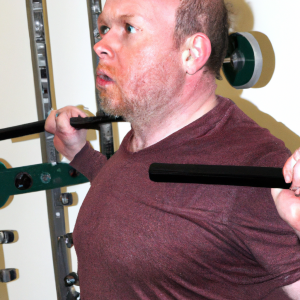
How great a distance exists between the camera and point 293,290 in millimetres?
804

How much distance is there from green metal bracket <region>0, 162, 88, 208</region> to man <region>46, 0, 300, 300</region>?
17.5 inches

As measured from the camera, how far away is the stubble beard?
1062 millimetres

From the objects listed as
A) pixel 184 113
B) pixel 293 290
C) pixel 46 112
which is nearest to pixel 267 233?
pixel 293 290

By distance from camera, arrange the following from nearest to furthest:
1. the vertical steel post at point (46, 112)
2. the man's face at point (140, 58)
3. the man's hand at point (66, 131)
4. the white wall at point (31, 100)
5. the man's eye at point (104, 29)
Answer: the man's face at point (140, 58)
the man's eye at point (104, 29)
the man's hand at point (66, 131)
the vertical steel post at point (46, 112)
the white wall at point (31, 100)

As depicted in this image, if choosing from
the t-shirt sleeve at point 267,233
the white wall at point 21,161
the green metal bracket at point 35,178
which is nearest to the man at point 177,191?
the t-shirt sleeve at point 267,233

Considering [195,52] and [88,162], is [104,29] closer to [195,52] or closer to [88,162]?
[195,52]

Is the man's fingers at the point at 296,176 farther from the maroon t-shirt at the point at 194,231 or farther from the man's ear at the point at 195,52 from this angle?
the man's ear at the point at 195,52

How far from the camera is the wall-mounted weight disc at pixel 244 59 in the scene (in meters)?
1.20

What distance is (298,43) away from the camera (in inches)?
49.1

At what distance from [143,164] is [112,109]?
0.20m

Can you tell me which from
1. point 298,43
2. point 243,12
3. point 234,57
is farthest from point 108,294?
point 243,12

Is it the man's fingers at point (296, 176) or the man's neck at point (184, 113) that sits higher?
the man's neck at point (184, 113)

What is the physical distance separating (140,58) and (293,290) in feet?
2.23

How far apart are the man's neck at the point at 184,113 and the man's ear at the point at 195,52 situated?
54 millimetres
